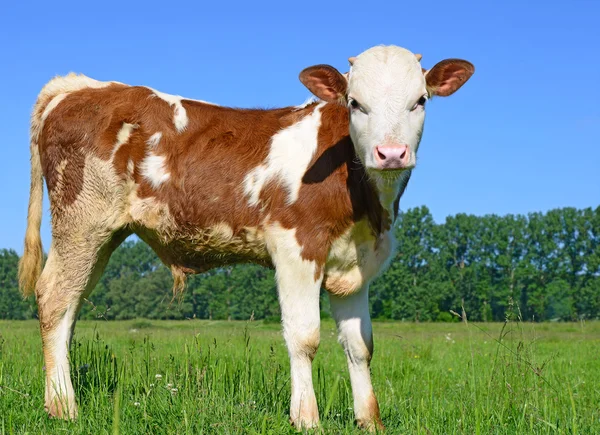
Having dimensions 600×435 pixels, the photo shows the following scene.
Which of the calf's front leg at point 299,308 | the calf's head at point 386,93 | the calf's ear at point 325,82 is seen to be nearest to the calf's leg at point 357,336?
the calf's front leg at point 299,308

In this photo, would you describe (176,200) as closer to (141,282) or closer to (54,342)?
(54,342)

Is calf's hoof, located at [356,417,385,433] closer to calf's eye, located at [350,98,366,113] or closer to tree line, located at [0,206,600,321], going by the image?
calf's eye, located at [350,98,366,113]

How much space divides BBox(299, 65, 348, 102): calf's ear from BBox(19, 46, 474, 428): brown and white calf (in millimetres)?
13

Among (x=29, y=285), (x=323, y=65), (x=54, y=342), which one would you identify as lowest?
(x=54, y=342)

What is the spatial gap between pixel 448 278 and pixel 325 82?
79.1 metres

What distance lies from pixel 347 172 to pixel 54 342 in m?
3.30

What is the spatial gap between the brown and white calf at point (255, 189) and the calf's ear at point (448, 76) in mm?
12

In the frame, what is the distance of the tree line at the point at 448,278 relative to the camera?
73375mm

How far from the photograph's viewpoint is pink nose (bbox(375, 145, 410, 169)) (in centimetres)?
492

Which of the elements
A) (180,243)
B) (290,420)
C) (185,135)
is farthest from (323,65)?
(290,420)

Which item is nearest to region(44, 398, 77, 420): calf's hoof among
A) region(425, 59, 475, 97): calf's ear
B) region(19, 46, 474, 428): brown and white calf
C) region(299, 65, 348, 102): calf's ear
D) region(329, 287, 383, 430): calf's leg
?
region(19, 46, 474, 428): brown and white calf

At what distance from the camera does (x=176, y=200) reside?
19.6ft

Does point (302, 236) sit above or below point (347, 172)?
below

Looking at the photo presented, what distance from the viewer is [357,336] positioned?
6.02 meters
